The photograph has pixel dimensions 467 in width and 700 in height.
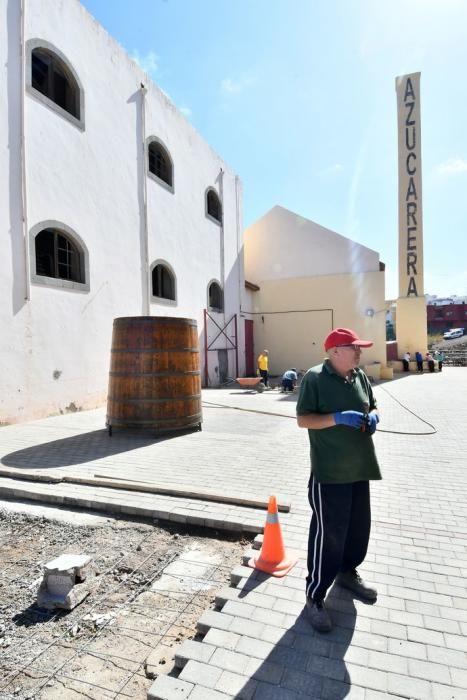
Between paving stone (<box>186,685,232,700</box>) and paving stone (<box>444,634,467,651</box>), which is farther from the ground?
paving stone (<box>186,685,232,700</box>)

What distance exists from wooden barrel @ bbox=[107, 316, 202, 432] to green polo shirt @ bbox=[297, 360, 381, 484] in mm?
4621

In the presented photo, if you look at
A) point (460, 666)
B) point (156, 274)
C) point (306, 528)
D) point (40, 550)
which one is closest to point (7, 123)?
point (156, 274)

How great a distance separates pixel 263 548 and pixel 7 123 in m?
9.11

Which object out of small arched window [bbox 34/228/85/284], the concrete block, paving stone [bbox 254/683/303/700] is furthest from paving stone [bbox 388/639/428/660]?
small arched window [bbox 34/228/85/284]

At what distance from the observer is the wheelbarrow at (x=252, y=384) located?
14508 mm

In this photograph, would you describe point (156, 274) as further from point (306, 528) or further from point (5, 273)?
point (306, 528)

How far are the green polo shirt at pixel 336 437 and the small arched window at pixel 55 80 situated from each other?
10.2 metres

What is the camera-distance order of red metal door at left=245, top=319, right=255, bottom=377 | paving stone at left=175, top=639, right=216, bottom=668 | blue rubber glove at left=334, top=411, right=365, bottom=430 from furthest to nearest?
red metal door at left=245, top=319, right=255, bottom=377, blue rubber glove at left=334, top=411, right=365, bottom=430, paving stone at left=175, top=639, right=216, bottom=668

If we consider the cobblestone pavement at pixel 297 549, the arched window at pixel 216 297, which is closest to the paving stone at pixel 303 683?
the cobblestone pavement at pixel 297 549

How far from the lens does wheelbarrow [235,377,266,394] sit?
47.6 ft

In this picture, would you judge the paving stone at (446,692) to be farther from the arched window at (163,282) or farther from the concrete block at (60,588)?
the arched window at (163,282)

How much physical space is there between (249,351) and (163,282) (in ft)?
26.5

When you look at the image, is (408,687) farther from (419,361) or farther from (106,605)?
(419,361)

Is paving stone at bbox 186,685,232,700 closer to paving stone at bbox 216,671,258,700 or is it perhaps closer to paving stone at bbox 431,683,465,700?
paving stone at bbox 216,671,258,700
